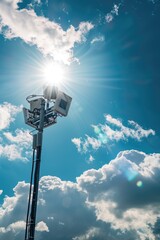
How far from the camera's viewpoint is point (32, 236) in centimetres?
1530

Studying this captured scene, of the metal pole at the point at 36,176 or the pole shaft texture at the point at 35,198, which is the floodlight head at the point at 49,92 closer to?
the metal pole at the point at 36,176

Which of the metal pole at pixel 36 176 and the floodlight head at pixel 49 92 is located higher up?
the floodlight head at pixel 49 92

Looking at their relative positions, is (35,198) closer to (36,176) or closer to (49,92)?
(36,176)

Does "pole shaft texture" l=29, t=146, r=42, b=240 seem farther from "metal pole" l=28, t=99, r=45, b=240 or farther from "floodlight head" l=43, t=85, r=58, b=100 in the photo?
"floodlight head" l=43, t=85, r=58, b=100

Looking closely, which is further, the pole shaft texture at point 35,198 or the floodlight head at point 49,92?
the floodlight head at point 49,92

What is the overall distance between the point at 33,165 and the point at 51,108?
4386 millimetres

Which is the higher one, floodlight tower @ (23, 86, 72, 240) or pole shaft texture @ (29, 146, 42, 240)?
floodlight tower @ (23, 86, 72, 240)

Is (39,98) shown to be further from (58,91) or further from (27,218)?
(27,218)

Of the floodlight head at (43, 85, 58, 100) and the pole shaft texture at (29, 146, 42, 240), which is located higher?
the floodlight head at (43, 85, 58, 100)

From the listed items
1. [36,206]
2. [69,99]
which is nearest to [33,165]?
[36,206]

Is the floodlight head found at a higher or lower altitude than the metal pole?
higher

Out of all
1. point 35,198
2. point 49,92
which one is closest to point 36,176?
point 35,198

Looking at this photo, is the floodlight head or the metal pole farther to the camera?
the floodlight head

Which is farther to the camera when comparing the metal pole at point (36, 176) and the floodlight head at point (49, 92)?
the floodlight head at point (49, 92)
